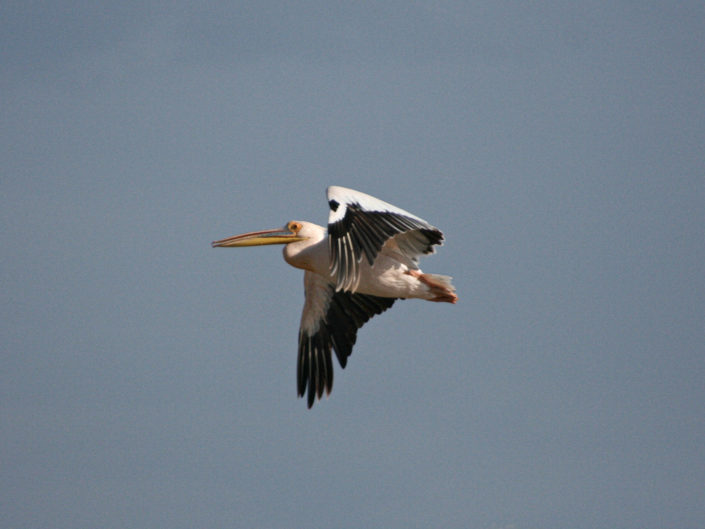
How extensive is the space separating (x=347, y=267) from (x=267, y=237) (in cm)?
242

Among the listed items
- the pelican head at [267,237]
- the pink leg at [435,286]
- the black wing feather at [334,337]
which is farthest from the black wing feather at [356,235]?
the black wing feather at [334,337]

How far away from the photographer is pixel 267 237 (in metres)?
11.3

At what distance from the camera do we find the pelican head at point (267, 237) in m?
11.1

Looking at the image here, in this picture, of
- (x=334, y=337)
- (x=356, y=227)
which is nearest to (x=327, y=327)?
(x=334, y=337)

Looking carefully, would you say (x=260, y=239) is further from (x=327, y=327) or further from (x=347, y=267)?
(x=347, y=267)

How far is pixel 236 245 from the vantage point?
11.5m

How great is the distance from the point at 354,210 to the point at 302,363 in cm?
350

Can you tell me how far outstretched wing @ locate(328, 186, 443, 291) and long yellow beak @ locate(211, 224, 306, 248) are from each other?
4.77ft

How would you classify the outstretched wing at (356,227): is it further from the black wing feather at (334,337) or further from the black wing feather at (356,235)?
the black wing feather at (334,337)

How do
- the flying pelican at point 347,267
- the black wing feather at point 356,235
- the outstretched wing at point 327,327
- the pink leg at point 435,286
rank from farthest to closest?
the outstretched wing at point 327,327, the pink leg at point 435,286, the flying pelican at point 347,267, the black wing feather at point 356,235

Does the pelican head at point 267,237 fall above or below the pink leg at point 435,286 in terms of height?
above

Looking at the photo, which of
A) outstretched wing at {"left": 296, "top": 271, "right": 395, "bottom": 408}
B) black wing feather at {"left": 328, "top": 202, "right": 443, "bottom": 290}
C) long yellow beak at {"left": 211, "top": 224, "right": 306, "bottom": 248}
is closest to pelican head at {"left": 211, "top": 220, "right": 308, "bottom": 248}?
long yellow beak at {"left": 211, "top": 224, "right": 306, "bottom": 248}

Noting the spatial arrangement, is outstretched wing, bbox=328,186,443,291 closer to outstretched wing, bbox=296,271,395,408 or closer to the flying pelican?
the flying pelican

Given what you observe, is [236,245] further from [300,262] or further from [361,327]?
[361,327]
